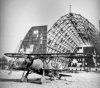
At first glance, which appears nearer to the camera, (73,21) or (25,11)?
(25,11)

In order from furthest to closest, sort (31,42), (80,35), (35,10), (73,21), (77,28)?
(80,35) < (77,28) < (73,21) < (31,42) < (35,10)

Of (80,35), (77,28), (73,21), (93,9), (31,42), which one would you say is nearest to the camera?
(93,9)

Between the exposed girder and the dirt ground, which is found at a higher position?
the exposed girder

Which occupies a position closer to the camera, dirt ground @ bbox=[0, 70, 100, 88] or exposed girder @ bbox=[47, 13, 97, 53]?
dirt ground @ bbox=[0, 70, 100, 88]

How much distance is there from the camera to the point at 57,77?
6961 mm

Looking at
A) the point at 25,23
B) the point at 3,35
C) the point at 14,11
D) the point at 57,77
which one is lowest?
the point at 57,77

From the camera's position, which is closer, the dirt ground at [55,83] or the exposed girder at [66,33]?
the dirt ground at [55,83]

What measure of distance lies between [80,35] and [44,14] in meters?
8.33

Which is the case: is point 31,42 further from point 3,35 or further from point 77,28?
point 77,28

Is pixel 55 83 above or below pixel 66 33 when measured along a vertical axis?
below

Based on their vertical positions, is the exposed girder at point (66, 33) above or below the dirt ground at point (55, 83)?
above

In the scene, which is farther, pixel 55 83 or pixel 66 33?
pixel 66 33

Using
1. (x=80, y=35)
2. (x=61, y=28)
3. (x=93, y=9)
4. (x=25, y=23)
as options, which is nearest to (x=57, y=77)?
(x=25, y=23)

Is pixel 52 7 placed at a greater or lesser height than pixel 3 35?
greater
